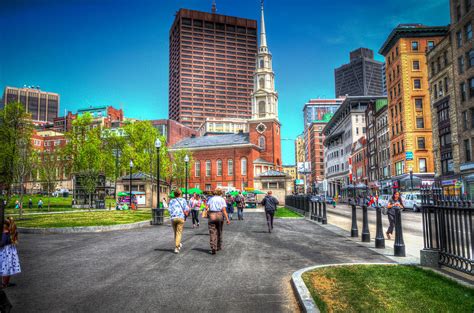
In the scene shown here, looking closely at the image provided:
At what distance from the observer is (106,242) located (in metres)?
13.1

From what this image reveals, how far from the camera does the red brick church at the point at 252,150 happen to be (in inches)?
2859

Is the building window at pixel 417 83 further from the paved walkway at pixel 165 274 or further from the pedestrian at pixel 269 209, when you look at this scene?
the paved walkway at pixel 165 274

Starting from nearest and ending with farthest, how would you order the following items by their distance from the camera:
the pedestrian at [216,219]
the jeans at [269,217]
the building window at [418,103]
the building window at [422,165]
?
the pedestrian at [216,219]
the jeans at [269,217]
the building window at [422,165]
the building window at [418,103]

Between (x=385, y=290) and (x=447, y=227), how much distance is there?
2458 mm

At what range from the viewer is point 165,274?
762cm

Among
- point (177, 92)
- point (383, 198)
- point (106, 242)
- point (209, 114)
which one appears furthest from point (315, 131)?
point (106, 242)

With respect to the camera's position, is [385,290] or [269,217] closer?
[385,290]

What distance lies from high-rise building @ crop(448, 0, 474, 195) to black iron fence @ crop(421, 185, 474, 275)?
32897 mm

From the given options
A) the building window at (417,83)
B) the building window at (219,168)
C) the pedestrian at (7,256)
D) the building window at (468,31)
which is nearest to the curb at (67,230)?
the pedestrian at (7,256)

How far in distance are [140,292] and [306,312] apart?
2871mm

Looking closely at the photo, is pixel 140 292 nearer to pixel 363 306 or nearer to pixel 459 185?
pixel 363 306

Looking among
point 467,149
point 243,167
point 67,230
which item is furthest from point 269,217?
point 243,167

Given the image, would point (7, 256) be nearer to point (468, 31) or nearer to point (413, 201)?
point (413, 201)

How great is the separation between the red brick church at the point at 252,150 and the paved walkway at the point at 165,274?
59.4 metres
